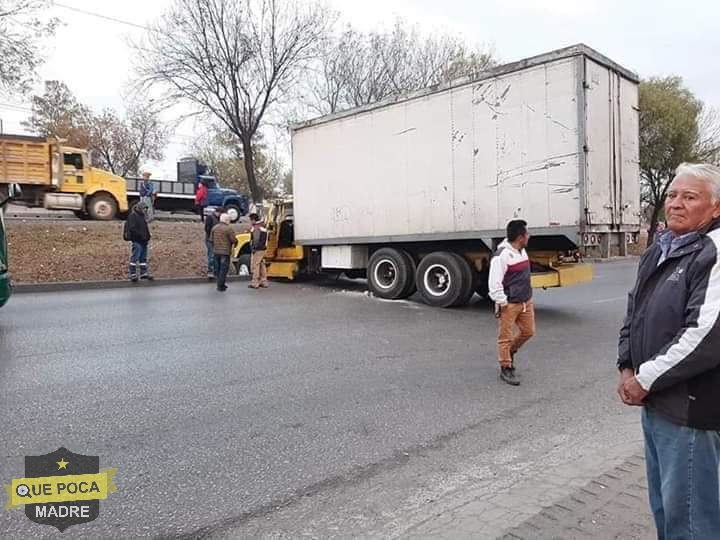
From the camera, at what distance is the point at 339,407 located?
474 centimetres

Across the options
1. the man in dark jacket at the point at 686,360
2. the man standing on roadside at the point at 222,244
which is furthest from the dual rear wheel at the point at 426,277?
the man in dark jacket at the point at 686,360

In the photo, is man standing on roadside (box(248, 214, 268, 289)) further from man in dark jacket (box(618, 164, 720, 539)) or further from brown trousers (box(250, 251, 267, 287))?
man in dark jacket (box(618, 164, 720, 539))

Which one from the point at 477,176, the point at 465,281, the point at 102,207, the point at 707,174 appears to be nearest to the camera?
the point at 707,174

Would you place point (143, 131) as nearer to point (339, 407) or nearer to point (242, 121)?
point (242, 121)

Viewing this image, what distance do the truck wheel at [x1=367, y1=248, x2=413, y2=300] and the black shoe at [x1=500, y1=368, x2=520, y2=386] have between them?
5848 millimetres

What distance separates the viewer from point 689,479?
6.60ft

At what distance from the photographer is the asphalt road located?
3070mm

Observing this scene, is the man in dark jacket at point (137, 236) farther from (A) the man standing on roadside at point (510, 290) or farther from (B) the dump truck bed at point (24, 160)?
(A) the man standing on roadside at point (510, 290)

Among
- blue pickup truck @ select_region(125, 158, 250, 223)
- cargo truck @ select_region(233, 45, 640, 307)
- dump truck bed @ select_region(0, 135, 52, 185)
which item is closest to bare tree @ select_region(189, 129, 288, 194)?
blue pickup truck @ select_region(125, 158, 250, 223)

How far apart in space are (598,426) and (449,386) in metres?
1.43

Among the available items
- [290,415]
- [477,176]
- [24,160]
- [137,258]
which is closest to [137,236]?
[137,258]

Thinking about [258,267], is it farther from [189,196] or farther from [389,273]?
[189,196]

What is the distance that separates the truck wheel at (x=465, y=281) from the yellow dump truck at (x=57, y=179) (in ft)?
A: 50.0

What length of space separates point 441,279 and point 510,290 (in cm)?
524
